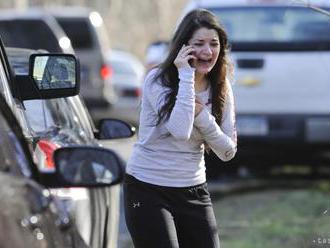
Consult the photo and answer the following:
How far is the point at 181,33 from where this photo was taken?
527 centimetres

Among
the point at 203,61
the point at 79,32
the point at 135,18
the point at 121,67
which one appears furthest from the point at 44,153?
the point at 135,18

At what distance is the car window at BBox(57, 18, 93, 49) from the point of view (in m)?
18.4

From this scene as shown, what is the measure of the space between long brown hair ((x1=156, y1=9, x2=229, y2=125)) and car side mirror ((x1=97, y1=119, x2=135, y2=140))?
105cm

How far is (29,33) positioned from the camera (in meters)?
16.1

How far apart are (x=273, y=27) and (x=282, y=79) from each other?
1.93ft

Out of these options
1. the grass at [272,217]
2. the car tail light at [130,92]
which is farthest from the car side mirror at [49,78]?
the car tail light at [130,92]

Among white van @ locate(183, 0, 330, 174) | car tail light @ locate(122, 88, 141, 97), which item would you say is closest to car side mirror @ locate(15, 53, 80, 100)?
white van @ locate(183, 0, 330, 174)

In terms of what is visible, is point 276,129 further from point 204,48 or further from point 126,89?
point 126,89

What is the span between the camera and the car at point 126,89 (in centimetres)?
1805

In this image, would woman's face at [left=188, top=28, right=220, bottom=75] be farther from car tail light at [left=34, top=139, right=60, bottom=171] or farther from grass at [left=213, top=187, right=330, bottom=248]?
grass at [left=213, top=187, right=330, bottom=248]

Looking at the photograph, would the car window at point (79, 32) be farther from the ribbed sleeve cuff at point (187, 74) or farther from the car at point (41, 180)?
the car at point (41, 180)

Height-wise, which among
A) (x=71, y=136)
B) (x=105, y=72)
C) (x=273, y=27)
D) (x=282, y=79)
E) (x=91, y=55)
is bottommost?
(x=105, y=72)

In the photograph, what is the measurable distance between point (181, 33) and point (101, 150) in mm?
1364

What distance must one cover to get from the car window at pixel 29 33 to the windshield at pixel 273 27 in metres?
3.50
